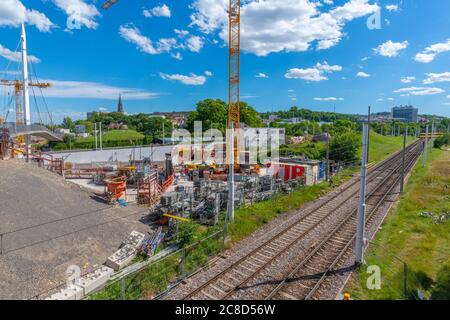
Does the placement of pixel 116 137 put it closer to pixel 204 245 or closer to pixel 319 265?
pixel 204 245

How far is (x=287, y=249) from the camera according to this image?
38.5ft

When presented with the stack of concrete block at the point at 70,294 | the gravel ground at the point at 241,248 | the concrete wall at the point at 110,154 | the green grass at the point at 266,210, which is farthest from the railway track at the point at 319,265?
the concrete wall at the point at 110,154

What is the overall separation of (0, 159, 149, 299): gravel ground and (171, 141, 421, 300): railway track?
5.04 m

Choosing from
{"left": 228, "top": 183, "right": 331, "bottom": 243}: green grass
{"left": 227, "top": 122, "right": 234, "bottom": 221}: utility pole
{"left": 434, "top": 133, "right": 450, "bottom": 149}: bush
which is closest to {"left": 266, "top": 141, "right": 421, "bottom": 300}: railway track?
{"left": 228, "top": 183, "right": 331, "bottom": 243}: green grass

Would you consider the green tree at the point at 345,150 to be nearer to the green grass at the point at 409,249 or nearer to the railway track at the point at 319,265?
the green grass at the point at 409,249

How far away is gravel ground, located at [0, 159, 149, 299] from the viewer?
9.11 meters

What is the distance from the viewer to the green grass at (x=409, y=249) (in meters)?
8.95

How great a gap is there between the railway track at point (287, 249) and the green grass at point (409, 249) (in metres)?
1.33

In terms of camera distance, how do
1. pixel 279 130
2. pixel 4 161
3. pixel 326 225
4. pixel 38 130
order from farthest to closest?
pixel 279 130 → pixel 38 130 → pixel 4 161 → pixel 326 225
